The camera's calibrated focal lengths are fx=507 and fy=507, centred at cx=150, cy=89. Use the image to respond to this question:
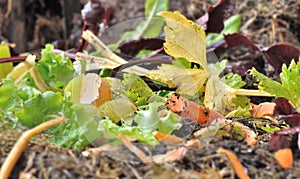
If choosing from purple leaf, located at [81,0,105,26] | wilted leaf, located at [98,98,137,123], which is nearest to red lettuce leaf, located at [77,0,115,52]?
purple leaf, located at [81,0,105,26]

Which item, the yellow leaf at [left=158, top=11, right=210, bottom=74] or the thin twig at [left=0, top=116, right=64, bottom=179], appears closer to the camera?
the thin twig at [left=0, top=116, right=64, bottom=179]

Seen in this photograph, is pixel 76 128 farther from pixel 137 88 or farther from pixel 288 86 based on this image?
pixel 288 86

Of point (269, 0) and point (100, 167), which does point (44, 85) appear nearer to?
point (100, 167)

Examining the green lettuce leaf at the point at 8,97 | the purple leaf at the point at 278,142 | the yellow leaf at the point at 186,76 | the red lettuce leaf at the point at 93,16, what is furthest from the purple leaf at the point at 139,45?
the purple leaf at the point at 278,142

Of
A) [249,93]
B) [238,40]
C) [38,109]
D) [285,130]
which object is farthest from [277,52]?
[38,109]

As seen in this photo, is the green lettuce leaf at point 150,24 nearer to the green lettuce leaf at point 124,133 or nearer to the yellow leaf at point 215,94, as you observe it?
the yellow leaf at point 215,94

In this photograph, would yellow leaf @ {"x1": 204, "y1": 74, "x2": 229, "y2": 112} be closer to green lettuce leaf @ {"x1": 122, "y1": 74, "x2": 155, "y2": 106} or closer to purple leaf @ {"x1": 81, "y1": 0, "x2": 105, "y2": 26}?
green lettuce leaf @ {"x1": 122, "y1": 74, "x2": 155, "y2": 106}

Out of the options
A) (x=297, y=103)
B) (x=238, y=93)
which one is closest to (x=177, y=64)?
(x=238, y=93)
